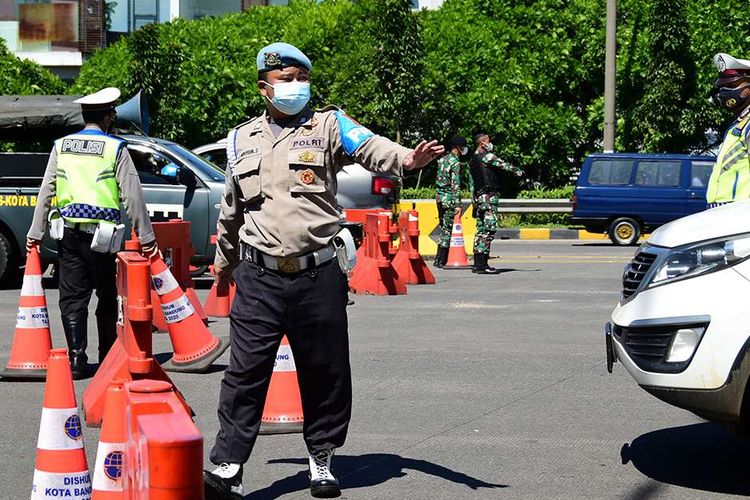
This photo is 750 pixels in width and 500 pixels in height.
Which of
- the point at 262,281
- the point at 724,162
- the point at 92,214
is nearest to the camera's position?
the point at 262,281

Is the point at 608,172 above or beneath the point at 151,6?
beneath

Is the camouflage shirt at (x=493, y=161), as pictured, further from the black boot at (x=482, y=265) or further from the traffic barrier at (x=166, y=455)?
the traffic barrier at (x=166, y=455)

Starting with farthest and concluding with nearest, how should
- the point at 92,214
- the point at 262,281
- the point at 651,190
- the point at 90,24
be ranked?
the point at 90,24, the point at 651,190, the point at 92,214, the point at 262,281

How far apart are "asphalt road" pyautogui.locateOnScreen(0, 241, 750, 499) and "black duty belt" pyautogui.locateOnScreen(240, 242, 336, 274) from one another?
1038mm

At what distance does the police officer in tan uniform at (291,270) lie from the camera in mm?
5543

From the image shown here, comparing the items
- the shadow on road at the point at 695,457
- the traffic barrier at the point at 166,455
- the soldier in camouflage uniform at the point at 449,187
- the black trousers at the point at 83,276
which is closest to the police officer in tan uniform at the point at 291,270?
the shadow on road at the point at 695,457

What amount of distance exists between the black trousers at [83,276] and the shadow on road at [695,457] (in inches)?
140

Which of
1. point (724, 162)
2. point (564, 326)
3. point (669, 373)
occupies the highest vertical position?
point (724, 162)

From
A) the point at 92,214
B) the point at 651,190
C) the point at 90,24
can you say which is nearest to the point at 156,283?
the point at 92,214

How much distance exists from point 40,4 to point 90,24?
5.82 ft

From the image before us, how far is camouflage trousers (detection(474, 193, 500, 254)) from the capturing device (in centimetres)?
1666

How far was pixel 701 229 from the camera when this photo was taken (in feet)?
19.3

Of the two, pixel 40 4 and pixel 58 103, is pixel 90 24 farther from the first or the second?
pixel 58 103

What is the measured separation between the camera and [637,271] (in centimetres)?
617
